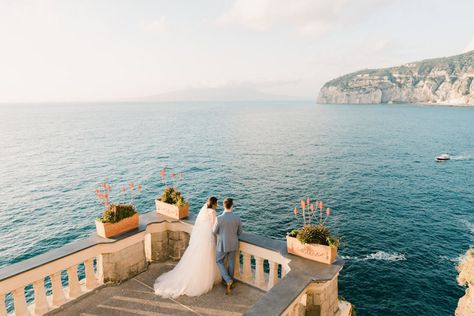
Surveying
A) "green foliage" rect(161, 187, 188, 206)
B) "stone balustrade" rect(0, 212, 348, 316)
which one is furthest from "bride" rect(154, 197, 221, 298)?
"green foliage" rect(161, 187, 188, 206)

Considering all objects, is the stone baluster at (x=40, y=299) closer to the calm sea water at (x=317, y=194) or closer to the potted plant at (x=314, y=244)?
the potted plant at (x=314, y=244)

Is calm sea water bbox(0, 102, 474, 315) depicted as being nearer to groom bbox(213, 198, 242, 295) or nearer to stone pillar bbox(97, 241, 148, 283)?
groom bbox(213, 198, 242, 295)

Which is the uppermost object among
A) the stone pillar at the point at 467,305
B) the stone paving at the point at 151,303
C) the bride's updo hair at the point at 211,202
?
the bride's updo hair at the point at 211,202

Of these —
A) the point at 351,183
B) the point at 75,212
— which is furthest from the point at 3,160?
the point at 351,183

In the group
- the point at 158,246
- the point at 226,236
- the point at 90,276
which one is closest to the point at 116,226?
the point at 90,276

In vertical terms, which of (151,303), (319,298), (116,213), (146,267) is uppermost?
(116,213)

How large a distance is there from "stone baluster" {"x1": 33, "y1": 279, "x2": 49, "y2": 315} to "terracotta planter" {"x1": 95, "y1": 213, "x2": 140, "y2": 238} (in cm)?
168

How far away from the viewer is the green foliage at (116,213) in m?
7.85

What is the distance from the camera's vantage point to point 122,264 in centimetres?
782

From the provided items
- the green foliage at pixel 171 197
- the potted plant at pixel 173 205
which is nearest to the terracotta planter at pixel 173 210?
the potted plant at pixel 173 205

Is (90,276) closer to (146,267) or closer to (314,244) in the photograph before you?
(146,267)

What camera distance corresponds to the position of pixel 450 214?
33750mm

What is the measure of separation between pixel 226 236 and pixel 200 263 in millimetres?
961

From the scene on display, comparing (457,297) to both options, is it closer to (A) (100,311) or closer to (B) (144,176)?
(A) (100,311)
